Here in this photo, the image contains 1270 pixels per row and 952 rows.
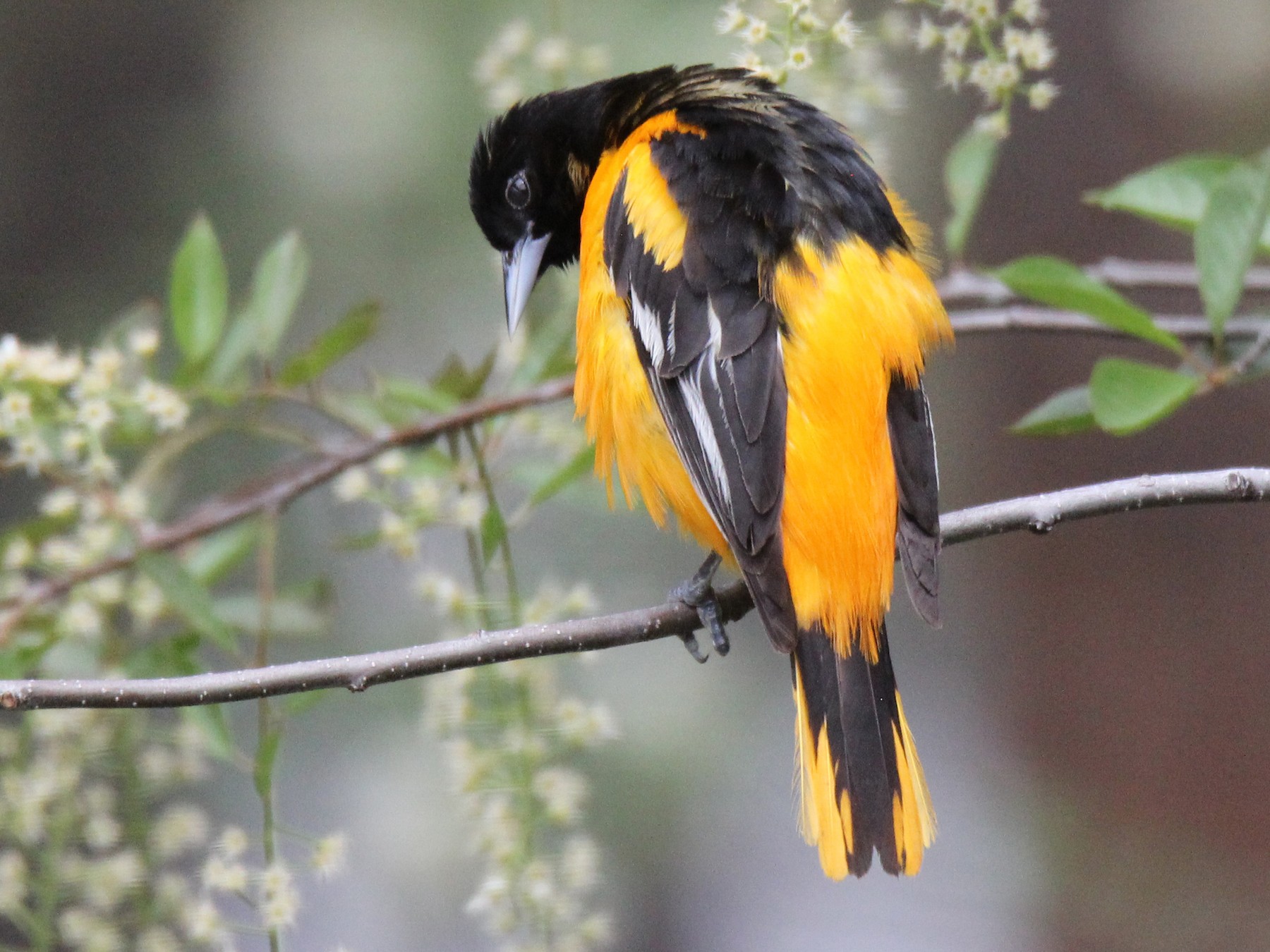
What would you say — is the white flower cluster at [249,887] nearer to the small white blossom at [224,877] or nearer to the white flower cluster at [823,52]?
the small white blossom at [224,877]

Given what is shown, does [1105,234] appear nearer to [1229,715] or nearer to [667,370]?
[1229,715]

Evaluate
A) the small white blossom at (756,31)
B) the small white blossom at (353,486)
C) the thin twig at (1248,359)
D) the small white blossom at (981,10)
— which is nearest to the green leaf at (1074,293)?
the thin twig at (1248,359)

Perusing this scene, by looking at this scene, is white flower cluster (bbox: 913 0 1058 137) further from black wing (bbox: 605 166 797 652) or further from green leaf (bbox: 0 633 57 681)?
green leaf (bbox: 0 633 57 681)

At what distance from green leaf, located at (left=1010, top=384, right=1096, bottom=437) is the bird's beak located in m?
1.04

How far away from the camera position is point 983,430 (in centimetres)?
421

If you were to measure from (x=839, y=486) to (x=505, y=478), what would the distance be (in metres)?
0.75

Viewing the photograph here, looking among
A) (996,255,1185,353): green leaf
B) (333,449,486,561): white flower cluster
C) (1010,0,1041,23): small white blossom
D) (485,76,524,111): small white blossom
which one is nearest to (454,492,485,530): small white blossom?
(333,449,486,561): white flower cluster

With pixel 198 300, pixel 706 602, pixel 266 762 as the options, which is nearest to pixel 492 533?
pixel 706 602

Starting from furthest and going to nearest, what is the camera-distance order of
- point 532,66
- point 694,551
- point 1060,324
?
point 694,551 < point 532,66 < point 1060,324

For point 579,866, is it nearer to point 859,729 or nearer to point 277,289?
point 859,729

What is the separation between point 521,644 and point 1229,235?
1.17m

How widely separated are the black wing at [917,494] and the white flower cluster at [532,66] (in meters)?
0.90

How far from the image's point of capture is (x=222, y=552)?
2.57 metres

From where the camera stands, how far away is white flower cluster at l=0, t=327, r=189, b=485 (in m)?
2.04
